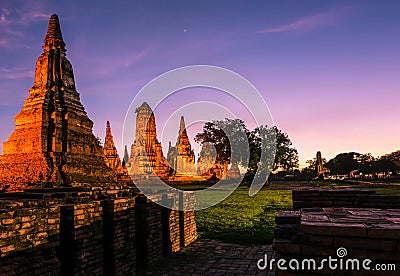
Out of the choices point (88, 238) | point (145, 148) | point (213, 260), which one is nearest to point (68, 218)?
point (88, 238)

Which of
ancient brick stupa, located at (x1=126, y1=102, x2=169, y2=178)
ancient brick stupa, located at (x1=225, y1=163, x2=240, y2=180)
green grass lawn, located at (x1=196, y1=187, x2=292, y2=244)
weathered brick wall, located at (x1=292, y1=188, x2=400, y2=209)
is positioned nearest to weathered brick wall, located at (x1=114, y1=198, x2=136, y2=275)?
weathered brick wall, located at (x1=292, y1=188, x2=400, y2=209)

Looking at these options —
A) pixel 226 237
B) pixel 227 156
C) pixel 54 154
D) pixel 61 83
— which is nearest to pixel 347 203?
pixel 226 237

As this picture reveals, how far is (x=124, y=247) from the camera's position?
630 cm

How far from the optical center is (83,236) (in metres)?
5.29

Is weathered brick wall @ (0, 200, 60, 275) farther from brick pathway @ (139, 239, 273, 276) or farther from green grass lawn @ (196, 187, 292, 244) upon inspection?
green grass lawn @ (196, 187, 292, 244)

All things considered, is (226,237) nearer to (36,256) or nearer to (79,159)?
(36,256)

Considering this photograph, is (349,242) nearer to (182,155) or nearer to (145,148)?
(145,148)

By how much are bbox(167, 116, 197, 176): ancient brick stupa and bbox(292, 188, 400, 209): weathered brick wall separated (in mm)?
46099

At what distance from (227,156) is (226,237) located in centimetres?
2727

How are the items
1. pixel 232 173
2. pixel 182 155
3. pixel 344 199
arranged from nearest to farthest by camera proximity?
pixel 344 199 < pixel 232 173 < pixel 182 155

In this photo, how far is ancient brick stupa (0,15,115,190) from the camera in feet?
57.3

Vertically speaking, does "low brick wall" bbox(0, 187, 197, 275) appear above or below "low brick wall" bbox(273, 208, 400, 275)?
below

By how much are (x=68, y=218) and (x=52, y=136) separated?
601 inches

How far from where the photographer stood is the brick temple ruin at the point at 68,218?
14.4 feet
